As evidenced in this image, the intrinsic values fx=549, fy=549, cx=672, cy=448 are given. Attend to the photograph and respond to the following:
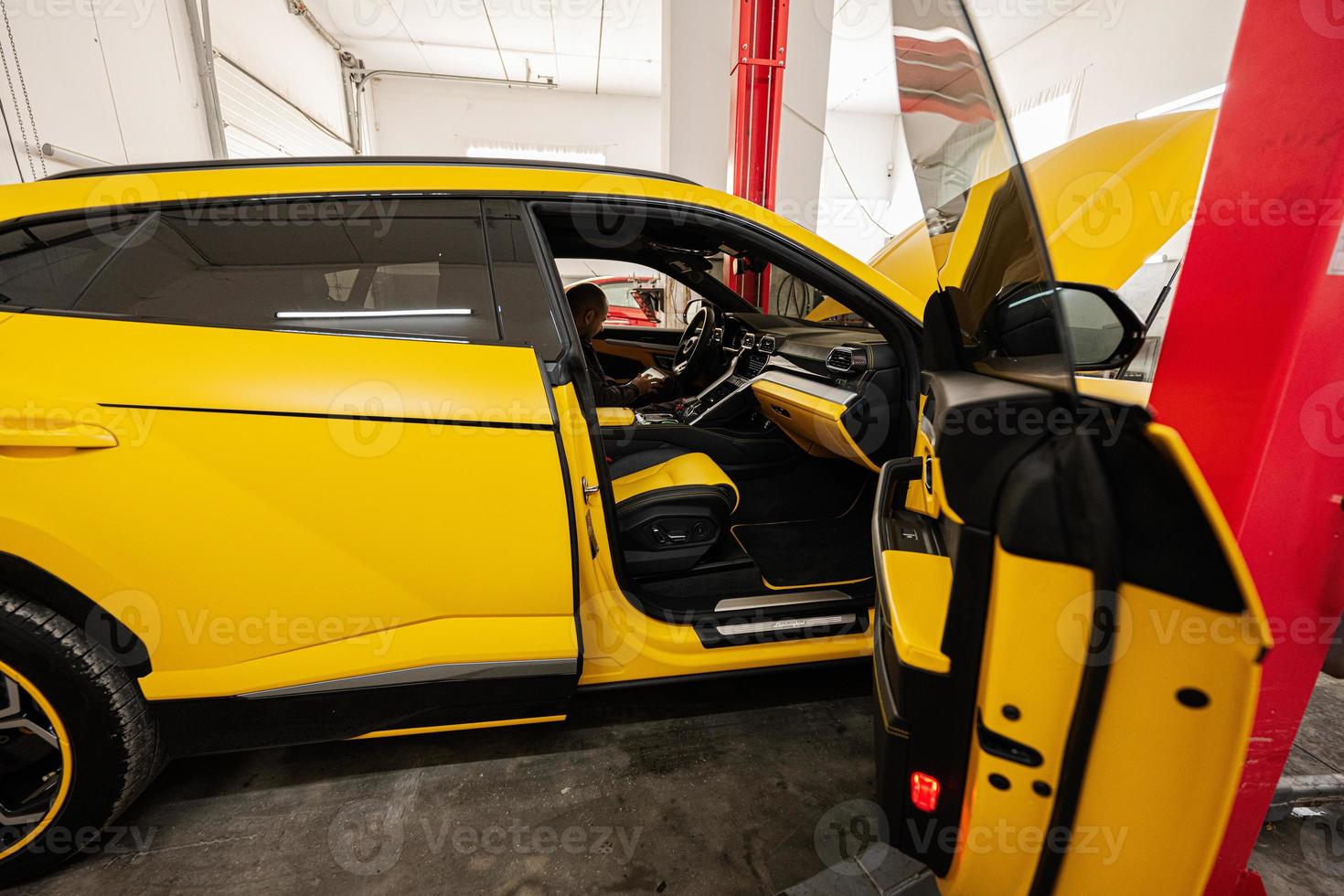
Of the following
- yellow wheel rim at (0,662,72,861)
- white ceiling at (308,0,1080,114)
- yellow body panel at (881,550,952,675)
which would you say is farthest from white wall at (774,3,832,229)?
yellow wheel rim at (0,662,72,861)

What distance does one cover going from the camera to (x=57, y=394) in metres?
0.96

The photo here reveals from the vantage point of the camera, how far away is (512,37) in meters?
7.42

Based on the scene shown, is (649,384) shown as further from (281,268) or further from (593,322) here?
(281,268)

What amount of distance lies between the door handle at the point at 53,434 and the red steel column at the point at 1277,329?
1883 millimetres

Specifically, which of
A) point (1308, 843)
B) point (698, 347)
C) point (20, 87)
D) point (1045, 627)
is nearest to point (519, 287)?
point (1045, 627)

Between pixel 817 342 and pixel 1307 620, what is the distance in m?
1.28

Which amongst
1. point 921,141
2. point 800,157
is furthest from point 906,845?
point 800,157

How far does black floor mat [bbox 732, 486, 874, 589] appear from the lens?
169cm

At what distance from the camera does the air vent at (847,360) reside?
160 centimetres

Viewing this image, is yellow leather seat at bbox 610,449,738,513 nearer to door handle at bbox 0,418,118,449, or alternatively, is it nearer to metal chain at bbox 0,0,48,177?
door handle at bbox 0,418,118,449

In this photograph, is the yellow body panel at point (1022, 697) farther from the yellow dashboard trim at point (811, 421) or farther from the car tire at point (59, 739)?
the car tire at point (59, 739)

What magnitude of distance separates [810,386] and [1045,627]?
1.21 m

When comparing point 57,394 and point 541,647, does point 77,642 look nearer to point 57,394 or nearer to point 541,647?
point 57,394

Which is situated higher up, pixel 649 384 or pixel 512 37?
pixel 512 37
